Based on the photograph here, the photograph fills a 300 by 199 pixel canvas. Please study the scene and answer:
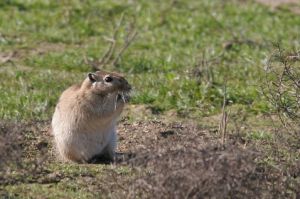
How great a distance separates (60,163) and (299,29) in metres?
6.73

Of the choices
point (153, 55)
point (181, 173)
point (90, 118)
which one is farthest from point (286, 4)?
point (181, 173)

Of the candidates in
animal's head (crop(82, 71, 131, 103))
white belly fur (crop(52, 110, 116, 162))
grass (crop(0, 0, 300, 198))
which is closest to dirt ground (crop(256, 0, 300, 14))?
grass (crop(0, 0, 300, 198))

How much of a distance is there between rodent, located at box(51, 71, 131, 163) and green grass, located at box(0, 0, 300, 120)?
1271 millimetres

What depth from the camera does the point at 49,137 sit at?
29.9 feet

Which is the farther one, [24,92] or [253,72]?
[253,72]

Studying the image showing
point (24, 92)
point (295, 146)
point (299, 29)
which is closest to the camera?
point (295, 146)

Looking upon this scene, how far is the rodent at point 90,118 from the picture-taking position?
27.4ft

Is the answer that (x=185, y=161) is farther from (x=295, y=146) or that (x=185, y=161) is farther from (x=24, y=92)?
(x=24, y=92)

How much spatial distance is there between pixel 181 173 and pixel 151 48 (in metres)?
Answer: 6.98

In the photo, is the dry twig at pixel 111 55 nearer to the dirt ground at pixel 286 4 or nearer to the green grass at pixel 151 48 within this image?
the green grass at pixel 151 48

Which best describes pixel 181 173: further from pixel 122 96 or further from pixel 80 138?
pixel 122 96

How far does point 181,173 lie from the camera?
6297 mm

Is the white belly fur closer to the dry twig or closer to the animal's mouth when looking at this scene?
the animal's mouth

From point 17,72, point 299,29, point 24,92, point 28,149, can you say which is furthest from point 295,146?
point 299,29
